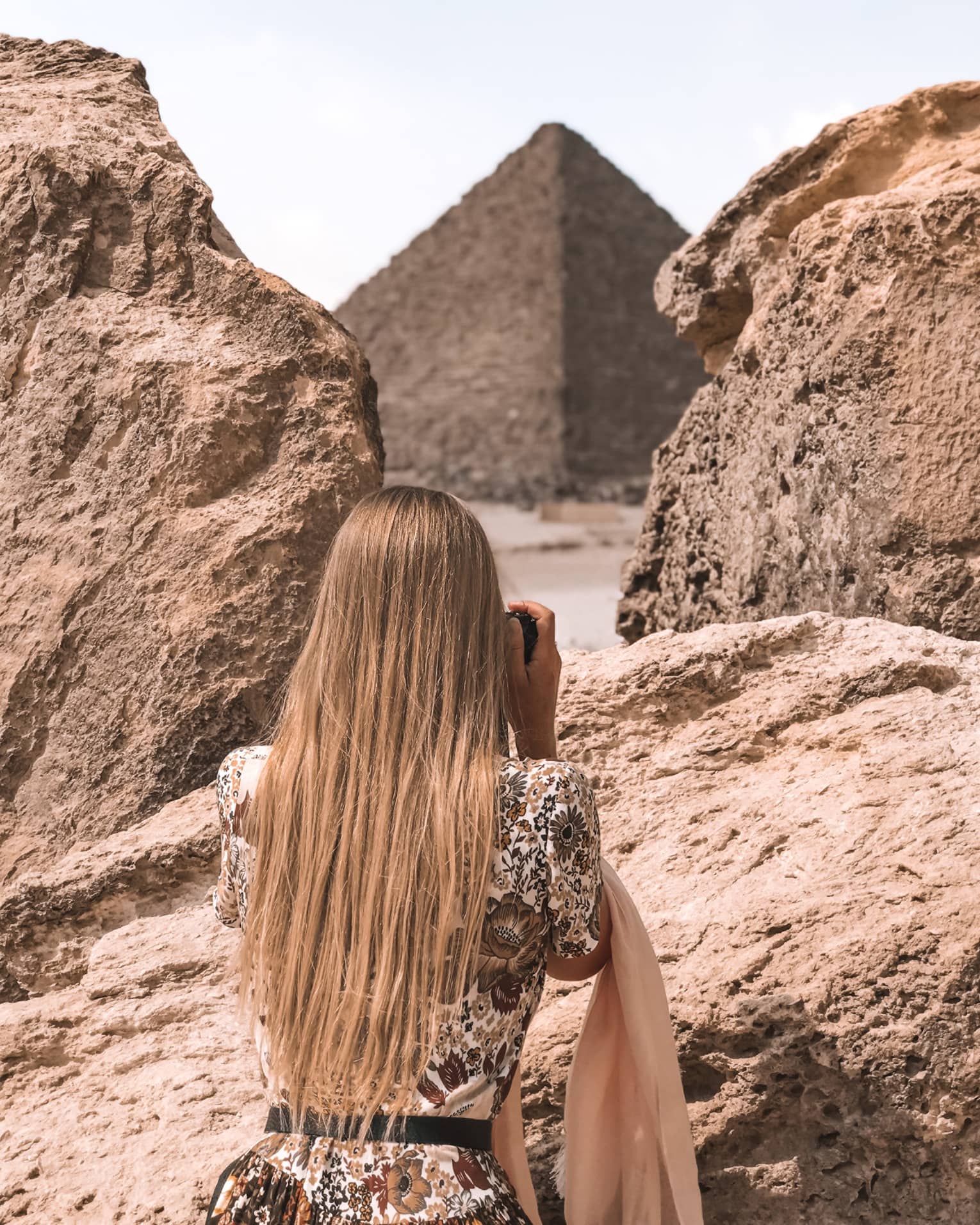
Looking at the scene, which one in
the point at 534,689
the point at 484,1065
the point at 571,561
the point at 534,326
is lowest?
the point at 571,561

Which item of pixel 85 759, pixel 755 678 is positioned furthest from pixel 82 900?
pixel 755 678

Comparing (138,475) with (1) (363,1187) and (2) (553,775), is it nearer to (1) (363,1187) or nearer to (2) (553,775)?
(2) (553,775)

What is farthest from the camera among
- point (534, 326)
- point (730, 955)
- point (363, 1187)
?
point (534, 326)

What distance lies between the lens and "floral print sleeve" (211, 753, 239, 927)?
1.36 m

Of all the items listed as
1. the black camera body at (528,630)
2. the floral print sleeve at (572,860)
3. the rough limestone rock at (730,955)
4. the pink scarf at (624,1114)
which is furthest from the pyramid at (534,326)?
the floral print sleeve at (572,860)

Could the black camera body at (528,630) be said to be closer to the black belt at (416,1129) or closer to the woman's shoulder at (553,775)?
the woman's shoulder at (553,775)

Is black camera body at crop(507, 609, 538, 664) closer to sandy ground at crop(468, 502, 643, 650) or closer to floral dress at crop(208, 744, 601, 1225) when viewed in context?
floral dress at crop(208, 744, 601, 1225)

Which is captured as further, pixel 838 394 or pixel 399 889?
pixel 838 394

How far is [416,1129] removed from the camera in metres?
1.26

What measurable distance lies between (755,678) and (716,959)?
41 centimetres

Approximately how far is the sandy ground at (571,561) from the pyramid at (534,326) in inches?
1297

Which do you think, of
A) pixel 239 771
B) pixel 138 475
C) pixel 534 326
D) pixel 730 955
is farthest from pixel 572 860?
pixel 534 326

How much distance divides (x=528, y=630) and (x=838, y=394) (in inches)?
45.7

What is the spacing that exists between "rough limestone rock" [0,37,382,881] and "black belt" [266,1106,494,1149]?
811mm
